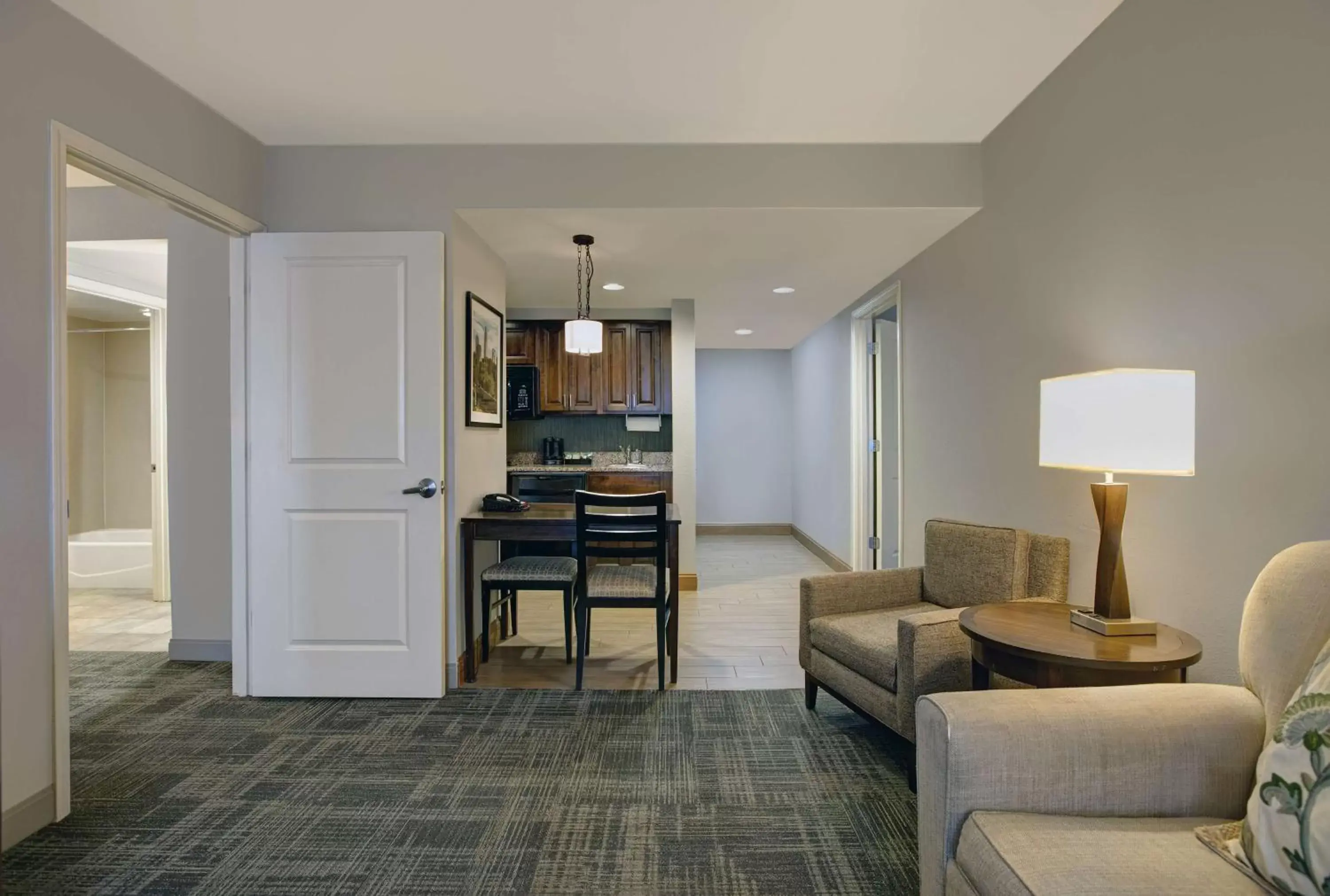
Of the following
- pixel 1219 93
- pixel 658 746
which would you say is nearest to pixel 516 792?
→ pixel 658 746

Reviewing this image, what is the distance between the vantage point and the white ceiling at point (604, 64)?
2037 millimetres

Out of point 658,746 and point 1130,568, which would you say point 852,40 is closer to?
point 1130,568

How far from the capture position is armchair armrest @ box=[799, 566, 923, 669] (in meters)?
2.74

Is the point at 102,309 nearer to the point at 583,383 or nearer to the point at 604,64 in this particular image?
the point at 583,383

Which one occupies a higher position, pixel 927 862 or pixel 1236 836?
pixel 1236 836

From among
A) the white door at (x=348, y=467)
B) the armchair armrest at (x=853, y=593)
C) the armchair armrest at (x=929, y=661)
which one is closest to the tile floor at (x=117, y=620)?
the white door at (x=348, y=467)

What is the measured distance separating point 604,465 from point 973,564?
4042mm

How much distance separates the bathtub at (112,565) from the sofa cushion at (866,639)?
Result: 5.23 metres

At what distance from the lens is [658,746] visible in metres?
2.47

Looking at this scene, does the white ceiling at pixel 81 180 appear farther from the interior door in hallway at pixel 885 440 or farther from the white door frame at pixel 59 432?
the interior door in hallway at pixel 885 440

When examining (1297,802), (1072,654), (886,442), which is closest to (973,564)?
(1072,654)

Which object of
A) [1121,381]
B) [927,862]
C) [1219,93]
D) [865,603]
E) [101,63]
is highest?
[101,63]

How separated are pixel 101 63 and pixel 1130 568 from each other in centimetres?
374

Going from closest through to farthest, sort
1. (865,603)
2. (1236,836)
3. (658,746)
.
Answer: (1236,836), (658,746), (865,603)
